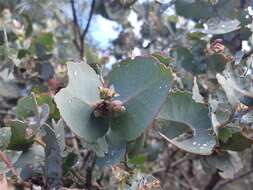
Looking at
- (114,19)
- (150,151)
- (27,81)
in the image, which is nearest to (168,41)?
(114,19)

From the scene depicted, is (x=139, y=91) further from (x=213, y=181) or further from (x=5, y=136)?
(x=213, y=181)

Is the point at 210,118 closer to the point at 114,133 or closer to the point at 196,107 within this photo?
the point at 196,107

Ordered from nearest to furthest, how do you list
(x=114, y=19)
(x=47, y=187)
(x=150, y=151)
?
(x=47, y=187)
(x=114, y=19)
(x=150, y=151)

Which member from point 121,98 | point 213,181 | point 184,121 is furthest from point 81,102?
point 213,181

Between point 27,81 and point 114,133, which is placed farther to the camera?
point 27,81

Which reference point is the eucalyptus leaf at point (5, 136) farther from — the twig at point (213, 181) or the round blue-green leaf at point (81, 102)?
the twig at point (213, 181)

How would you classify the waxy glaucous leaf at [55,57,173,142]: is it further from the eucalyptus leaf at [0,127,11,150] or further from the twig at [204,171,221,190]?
the twig at [204,171,221,190]
